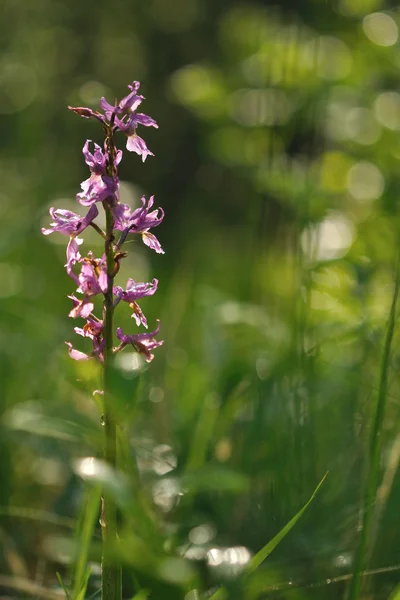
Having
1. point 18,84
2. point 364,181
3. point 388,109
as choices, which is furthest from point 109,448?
point 18,84

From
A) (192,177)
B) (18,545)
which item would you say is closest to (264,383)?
(18,545)

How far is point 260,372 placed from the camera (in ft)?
6.61

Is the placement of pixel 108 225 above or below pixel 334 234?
above

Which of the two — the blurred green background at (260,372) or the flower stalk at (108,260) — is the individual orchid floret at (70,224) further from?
the blurred green background at (260,372)

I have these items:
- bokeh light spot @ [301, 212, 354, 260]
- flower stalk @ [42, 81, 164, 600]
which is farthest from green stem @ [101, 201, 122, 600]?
bokeh light spot @ [301, 212, 354, 260]

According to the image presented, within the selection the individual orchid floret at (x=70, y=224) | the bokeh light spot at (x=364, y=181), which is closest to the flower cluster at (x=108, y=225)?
the individual orchid floret at (x=70, y=224)

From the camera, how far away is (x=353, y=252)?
204 cm

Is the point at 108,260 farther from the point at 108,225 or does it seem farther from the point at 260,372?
the point at 260,372

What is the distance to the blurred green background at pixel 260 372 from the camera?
1512mm

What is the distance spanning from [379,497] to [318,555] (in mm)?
156

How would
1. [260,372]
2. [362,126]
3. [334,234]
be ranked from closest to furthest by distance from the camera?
[260,372]
[334,234]
[362,126]

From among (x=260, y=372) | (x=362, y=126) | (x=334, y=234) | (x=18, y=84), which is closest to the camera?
(x=260, y=372)

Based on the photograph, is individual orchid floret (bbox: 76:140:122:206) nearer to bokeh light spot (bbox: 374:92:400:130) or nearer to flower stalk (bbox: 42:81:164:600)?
flower stalk (bbox: 42:81:164:600)

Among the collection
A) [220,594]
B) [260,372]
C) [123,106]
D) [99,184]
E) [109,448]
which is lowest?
[220,594]
